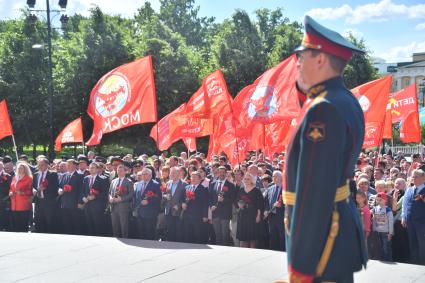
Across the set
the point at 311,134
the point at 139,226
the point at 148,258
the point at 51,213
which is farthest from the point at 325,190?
the point at 51,213

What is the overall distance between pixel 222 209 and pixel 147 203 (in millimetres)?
1502

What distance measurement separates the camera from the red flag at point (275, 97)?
40.4 feet

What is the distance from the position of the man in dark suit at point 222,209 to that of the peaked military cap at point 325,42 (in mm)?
8307

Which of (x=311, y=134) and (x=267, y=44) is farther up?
(x=267, y=44)

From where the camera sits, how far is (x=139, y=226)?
11.8 metres

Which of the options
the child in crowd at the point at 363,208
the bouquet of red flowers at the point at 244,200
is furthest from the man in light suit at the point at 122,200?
the child in crowd at the point at 363,208

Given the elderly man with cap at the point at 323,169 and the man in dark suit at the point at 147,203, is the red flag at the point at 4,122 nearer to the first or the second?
the man in dark suit at the point at 147,203

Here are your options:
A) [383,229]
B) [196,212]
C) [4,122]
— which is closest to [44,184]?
[196,212]

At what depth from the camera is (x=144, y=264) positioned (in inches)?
328

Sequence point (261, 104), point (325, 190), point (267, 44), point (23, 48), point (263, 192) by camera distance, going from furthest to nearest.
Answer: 1. point (267, 44)
2. point (23, 48)
3. point (261, 104)
4. point (263, 192)
5. point (325, 190)

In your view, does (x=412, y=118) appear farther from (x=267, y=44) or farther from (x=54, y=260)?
(x=267, y=44)

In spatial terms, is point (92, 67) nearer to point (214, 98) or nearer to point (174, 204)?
point (214, 98)

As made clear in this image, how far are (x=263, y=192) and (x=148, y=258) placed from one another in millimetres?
3272

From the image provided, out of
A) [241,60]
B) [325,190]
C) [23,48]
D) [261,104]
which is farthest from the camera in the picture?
[241,60]
